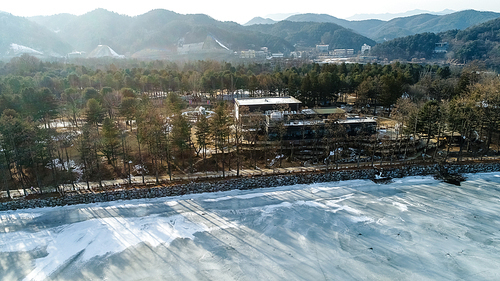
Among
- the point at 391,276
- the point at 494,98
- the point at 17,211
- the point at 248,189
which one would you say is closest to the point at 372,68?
the point at 494,98

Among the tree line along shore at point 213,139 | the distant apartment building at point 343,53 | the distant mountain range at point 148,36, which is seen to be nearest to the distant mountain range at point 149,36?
the distant mountain range at point 148,36

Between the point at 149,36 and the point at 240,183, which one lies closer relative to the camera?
the point at 240,183

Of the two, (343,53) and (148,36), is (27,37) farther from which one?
(343,53)

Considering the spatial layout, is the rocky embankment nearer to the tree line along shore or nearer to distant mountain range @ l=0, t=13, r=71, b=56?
the tree line along shore

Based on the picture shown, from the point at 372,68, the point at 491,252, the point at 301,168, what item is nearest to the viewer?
the point at 491,252

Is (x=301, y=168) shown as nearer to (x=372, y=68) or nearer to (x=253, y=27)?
(x=372, y=68)

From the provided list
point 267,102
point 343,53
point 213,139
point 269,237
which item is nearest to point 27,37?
point 267,102
